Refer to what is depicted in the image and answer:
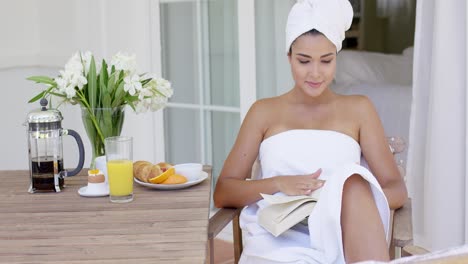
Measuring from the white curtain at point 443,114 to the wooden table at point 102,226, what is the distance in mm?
1208

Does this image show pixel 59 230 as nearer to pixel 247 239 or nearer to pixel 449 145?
→ pixel 247 239

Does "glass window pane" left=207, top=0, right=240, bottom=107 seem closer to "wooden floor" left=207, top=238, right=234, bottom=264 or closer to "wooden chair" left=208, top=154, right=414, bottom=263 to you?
"wooden floor" left=207, top=238, right=234, bottom=264

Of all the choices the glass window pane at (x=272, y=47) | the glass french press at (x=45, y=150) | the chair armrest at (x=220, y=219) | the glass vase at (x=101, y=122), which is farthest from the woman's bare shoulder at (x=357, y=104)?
the glass window pane at (x=272, y=47)

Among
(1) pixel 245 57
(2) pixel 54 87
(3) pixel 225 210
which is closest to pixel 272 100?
(3) pixel 225 210

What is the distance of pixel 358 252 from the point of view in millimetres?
1584

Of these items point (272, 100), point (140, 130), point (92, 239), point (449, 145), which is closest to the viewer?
point (92, 239)

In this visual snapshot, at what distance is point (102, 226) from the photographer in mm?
1556

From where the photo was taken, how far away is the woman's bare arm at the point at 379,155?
204 centimetres

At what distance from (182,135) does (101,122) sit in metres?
1.95

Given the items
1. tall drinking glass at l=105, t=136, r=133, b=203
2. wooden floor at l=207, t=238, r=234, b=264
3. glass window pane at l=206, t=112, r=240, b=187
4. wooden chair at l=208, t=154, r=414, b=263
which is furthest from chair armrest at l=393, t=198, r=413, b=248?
glass window pane at l=206, t=112, r=240, b=187

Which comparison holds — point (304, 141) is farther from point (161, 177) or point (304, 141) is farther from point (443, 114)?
point (443, 114)

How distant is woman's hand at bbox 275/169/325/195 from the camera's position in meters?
1.88

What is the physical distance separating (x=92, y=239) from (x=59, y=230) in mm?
110

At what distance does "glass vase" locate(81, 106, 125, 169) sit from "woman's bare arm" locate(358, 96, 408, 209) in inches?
27.8
